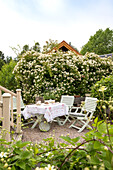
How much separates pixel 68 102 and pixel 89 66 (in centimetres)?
262

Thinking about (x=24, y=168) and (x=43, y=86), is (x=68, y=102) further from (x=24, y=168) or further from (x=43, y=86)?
(x=24, y=168)

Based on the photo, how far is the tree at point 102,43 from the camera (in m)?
32.3

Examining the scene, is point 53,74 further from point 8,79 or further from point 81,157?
point 81,157

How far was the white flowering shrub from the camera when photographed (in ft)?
22.7

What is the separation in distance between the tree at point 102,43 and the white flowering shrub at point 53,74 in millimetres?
26052

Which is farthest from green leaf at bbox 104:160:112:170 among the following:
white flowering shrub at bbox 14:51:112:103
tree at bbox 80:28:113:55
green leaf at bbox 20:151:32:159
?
tree at bbox 80:28:113:55

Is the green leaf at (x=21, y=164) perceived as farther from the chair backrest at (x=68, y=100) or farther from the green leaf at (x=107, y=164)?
the chair backrest at (x=68, y=100)

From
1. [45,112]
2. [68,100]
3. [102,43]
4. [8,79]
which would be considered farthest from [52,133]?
[102,43]

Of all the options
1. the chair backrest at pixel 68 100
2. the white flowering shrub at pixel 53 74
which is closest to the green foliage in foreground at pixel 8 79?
the white flowering shrub at pixel 53 74

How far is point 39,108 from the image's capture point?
4906mm

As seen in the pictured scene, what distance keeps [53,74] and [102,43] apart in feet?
95.0

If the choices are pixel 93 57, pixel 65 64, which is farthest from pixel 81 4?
pixel 93 57

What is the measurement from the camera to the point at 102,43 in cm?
3303

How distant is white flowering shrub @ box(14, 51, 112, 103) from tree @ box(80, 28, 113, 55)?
26.1m
